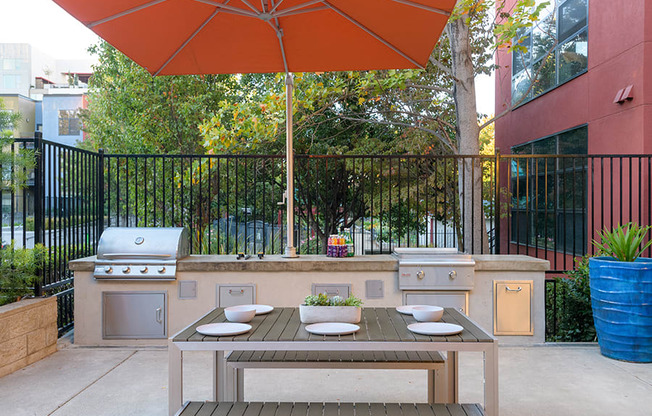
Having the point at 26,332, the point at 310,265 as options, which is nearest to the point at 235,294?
the point at 310,265

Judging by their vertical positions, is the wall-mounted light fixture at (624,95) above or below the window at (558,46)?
below

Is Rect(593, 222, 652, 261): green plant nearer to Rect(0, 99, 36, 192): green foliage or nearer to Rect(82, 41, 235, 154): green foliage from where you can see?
Rect(0, 99, 36, 192): green foliage

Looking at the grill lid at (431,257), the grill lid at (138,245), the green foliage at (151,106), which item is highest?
the green foliage at (151,106)

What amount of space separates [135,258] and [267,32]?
8.52 feet

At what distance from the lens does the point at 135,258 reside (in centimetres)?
521

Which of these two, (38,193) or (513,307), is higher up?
(38,193)

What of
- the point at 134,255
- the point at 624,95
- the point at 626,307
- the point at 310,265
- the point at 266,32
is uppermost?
the point at 624,95

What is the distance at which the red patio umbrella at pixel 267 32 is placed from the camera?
369cm

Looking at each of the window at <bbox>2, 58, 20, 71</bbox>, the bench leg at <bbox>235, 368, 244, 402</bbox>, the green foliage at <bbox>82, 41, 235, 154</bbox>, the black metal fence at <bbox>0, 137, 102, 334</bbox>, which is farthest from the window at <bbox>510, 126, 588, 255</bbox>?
the window at <bbox>2, 58, 20, 71</bbox>

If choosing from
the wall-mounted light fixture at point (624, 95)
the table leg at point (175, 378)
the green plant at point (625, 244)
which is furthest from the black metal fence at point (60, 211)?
the wall-mounted light fixture at point (624, 95)

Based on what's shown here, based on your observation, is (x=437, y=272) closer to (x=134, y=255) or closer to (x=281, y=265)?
(x=281, y=265)

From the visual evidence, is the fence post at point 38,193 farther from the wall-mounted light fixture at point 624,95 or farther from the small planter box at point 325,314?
the wall-mounted light fixture at point 624,95

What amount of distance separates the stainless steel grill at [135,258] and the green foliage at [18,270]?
56 centimetres

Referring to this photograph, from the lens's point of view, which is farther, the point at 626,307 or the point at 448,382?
the point at 626,307
